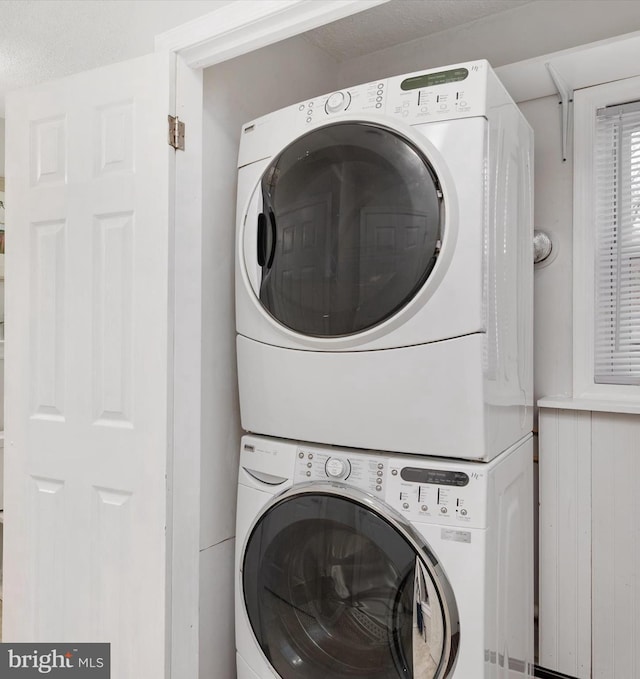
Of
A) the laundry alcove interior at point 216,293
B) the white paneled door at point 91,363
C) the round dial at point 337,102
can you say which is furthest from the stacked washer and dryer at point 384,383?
the white paneled door at point 91,363

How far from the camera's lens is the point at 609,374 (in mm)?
1903

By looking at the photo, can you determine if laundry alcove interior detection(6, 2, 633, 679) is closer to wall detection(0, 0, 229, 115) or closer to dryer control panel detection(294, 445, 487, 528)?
wall detection(0, 0, 229, 115)

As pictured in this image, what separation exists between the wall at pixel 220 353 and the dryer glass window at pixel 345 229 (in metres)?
0.21

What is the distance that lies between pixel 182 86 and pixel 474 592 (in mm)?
1540

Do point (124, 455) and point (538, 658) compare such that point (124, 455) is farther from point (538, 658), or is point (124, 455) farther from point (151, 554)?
point (538, 658)

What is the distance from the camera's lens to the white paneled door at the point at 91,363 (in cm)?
159

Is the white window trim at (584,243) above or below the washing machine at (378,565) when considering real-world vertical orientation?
above

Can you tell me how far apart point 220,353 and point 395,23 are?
1427 millimetres

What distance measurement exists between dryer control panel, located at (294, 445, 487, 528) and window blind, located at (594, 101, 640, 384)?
852 millimetres

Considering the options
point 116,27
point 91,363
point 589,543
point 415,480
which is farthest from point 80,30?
point 589,543

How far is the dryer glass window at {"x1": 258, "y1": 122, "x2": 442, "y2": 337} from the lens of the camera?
4.47 feet

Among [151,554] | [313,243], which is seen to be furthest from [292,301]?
[151,554]

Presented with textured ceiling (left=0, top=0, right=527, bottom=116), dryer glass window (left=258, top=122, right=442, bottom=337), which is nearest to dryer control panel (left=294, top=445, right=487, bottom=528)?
dryer glass window (left=258, top=122, right=442, bottom=337)

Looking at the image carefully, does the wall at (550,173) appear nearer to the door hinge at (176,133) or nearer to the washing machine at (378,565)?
the washing machine at (378,565)
